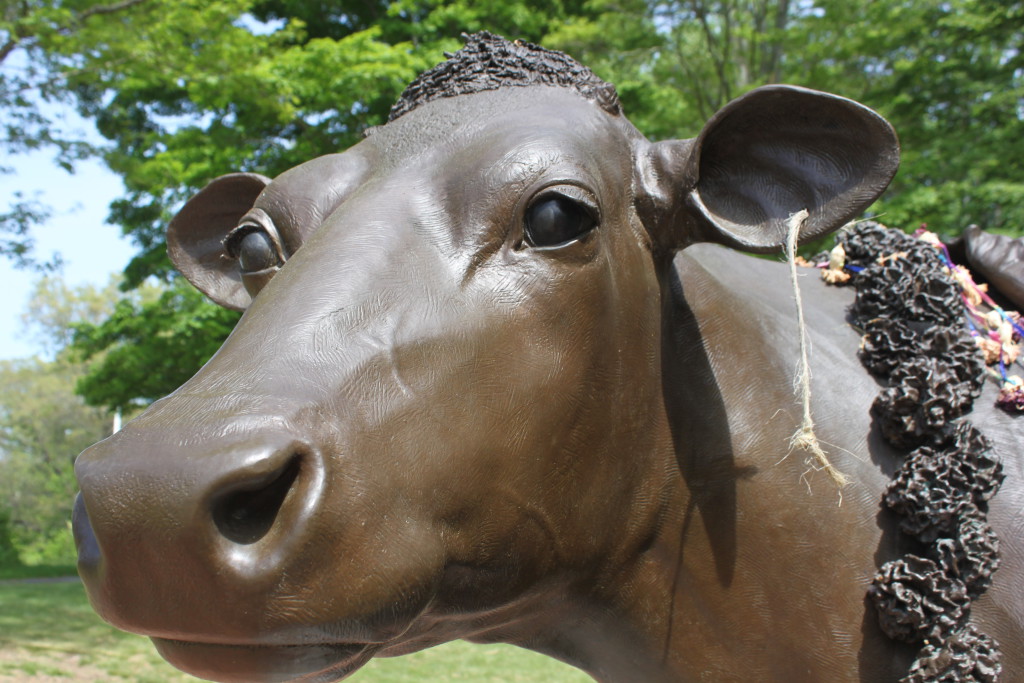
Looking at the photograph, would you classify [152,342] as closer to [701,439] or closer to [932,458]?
[701,439]

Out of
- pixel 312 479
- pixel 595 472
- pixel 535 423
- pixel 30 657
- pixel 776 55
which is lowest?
pixel 30 657

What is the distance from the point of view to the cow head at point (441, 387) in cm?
145

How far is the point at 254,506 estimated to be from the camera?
1.48 metres

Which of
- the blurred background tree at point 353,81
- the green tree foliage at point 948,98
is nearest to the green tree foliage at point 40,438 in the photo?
the blurred background tree at point 353,81

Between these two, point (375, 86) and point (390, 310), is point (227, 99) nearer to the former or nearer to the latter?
point (375, 86)

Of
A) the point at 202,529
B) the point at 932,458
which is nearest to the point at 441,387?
the point at 202,529

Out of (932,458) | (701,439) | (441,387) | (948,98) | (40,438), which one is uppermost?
(441,387)

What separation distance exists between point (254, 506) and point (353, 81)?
36.7 ft

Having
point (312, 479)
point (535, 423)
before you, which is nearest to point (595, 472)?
point (535, 423)

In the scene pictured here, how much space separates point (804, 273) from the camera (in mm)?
2945

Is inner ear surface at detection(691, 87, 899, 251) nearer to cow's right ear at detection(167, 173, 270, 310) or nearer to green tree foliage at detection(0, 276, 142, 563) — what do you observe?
cow's right ear at detection(167, 173, 270, 310)

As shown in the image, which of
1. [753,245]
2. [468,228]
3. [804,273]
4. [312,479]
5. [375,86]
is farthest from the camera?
[375,86]

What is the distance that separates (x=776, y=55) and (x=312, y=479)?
17.2 meters

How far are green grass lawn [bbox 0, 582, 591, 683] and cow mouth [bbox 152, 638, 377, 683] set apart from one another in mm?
8831
